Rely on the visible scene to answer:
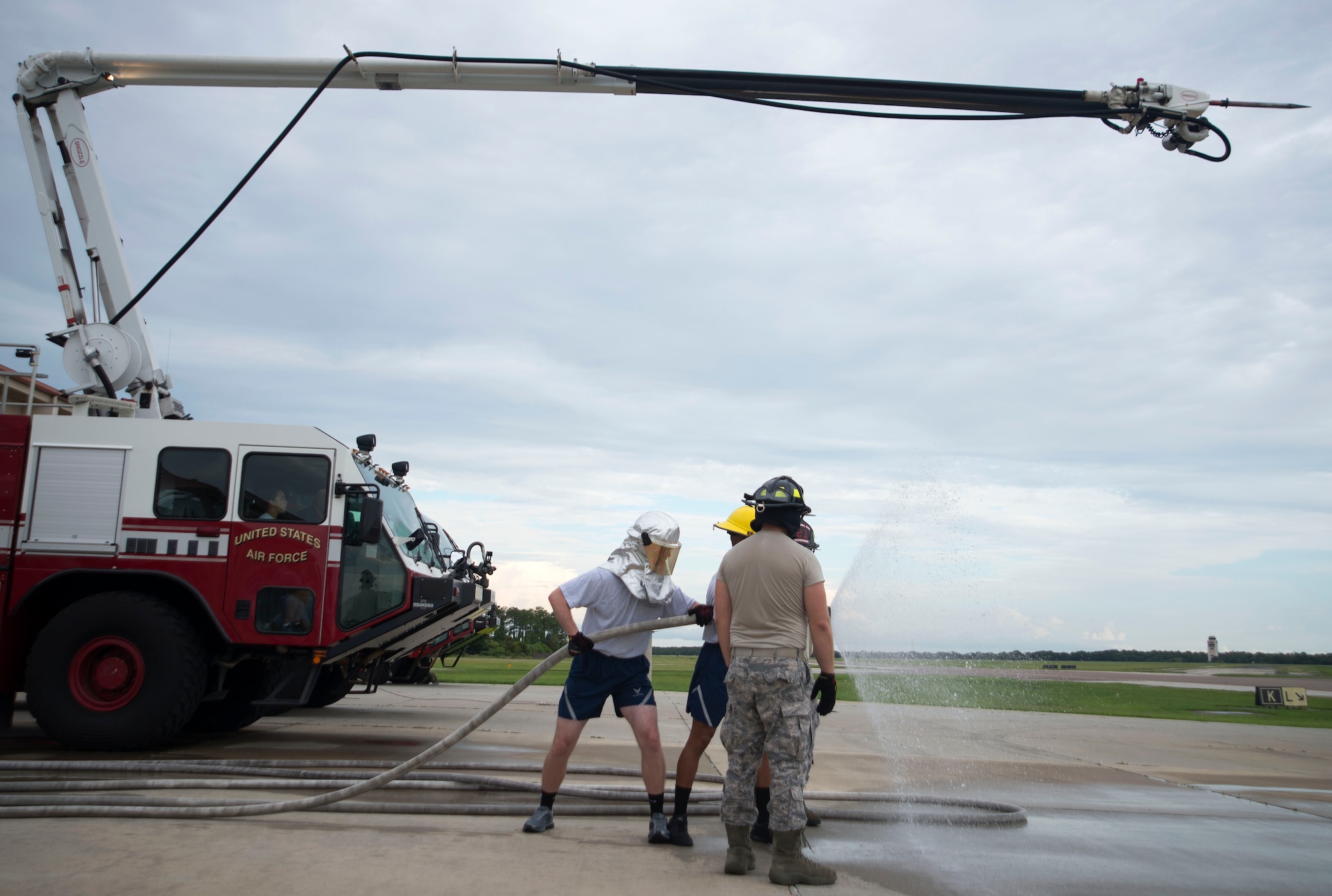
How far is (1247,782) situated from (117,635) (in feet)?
33.2

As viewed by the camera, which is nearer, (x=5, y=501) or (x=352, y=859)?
(x=352, y=859)

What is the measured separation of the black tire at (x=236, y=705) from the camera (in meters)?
8.38

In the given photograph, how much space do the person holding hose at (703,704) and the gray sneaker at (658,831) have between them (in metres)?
0.03

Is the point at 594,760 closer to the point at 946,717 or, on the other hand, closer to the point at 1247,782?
the point at 1247,782

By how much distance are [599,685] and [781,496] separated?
5.02 feet

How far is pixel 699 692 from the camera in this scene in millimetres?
5090

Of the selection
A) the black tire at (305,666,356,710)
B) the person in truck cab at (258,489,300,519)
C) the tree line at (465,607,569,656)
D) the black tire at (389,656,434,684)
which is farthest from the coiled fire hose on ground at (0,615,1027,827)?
the tree line at (465,607,569,656)

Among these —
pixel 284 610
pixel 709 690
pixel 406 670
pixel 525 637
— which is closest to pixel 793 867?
pixel 709 690

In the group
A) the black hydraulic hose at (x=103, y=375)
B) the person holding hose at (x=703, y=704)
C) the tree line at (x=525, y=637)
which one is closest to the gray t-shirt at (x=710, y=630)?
the person holding hose at (x=703, y=704)

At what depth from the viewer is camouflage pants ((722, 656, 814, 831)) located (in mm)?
4137

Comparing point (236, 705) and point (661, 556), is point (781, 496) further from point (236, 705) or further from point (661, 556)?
point (236, 705)

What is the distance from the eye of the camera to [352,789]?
5.02 metres

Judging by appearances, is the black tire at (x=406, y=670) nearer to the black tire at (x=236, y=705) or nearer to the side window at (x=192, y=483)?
the black tire at (x=236, y=705)

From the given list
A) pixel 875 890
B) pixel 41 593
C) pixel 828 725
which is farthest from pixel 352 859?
pixel 828 725
